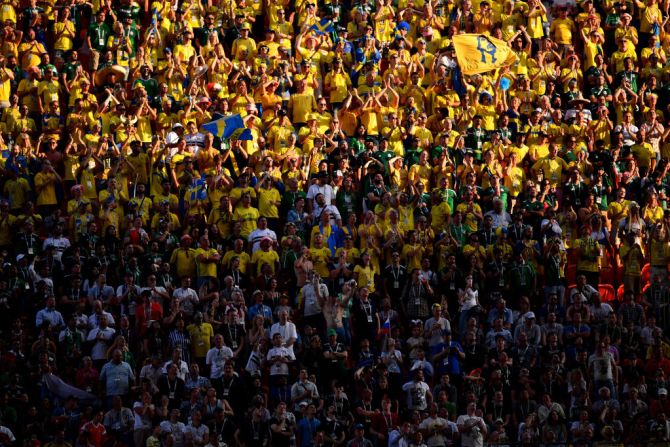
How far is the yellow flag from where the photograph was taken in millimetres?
35500

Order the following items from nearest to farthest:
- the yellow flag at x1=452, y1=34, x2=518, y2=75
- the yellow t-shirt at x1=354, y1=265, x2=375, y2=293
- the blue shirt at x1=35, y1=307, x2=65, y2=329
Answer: the blue shirt at x1=35, y1=307, x2=65, y2=329, the yellow t-shirt at x1=354, y1=265, x2=375, y2=293, the yellow flag at x1=452, y1=34, x2=518, y2=75

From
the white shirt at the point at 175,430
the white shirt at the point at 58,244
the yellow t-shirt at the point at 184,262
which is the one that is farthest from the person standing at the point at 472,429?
the white shirt at the point at 58,244

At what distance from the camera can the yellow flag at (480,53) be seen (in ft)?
116

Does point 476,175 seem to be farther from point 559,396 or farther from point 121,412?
point 121,412

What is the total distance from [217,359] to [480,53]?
9.50m

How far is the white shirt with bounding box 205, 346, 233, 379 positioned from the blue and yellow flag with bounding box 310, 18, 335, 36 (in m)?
9.72

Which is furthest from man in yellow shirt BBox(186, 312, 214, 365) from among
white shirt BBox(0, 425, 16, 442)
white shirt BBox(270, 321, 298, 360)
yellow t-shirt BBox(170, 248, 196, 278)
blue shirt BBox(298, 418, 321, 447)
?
white shirt BBox(0, 425, 16, 442)

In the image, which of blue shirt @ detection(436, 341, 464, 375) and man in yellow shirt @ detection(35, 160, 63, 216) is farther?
man in yellow shirt @ detection(35, 160, 63, 216)

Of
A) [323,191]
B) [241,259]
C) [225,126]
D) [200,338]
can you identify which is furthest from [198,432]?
[225,126]

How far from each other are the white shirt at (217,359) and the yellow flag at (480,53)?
29.5 feet

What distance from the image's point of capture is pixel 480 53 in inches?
1401

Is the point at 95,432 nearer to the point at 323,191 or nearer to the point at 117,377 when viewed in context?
the point at 117,377

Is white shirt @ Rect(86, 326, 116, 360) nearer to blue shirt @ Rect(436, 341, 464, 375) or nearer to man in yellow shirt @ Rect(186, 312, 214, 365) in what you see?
man in yellow shirt @ Rect(186, 312, 214, 365)

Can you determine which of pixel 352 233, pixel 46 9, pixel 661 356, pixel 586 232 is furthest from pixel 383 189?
pixel 46 9
